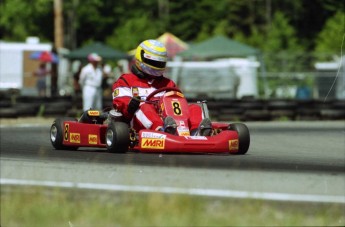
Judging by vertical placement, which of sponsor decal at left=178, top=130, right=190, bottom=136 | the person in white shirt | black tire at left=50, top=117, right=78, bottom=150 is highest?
sponsor decal at left=178, top=130, right=190, bottom=136

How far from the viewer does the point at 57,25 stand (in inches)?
1363

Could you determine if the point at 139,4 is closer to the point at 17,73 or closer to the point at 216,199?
the point at 17,73

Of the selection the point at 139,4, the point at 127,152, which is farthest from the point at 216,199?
the point at 139,4

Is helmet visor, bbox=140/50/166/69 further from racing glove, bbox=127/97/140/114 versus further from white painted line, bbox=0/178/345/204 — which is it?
white painted line, bbox=0/178/345/204

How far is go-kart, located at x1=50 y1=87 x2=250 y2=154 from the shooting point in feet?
32.8

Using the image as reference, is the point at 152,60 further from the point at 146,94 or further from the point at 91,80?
the point at 91,80

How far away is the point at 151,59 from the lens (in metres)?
11.0

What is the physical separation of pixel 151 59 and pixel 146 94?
38 centimetres

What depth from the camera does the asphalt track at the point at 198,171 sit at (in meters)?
6.94

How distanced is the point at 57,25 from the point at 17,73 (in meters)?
2.07

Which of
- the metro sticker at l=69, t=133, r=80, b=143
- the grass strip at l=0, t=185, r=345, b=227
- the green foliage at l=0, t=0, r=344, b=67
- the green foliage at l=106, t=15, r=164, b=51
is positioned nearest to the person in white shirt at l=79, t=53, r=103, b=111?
the metro sticker at l=69, t=133, r=80, b=143

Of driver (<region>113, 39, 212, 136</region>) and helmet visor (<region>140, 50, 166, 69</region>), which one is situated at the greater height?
helmet visor (<region>140, 50, 166, 69</region>)

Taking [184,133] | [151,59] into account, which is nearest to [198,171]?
[184,133]

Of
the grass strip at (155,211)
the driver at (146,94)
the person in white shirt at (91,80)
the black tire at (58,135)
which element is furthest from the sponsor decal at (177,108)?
the person in white shirt at (91,80)
